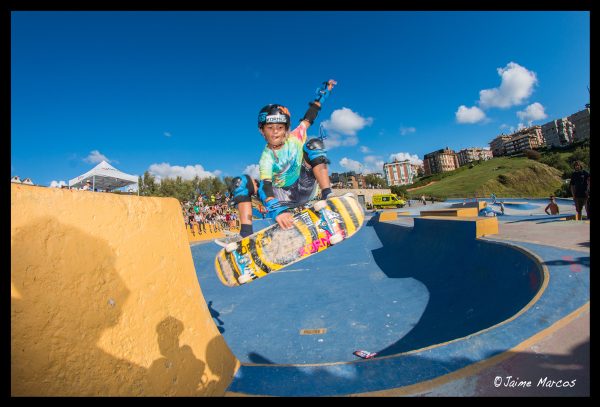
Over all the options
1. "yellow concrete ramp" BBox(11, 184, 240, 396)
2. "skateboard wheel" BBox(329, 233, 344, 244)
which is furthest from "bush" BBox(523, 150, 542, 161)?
"yellow concrete ramp" BBox(11, 184, 240, 396)

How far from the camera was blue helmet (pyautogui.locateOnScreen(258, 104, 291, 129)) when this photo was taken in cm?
486

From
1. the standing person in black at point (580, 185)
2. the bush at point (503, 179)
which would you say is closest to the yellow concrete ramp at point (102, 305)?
the standing person in black at point (580, 185)

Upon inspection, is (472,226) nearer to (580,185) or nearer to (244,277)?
(580,185)

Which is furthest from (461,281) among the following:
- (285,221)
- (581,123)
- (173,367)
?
(581,123)

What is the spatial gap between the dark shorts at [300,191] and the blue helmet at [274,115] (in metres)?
0.95

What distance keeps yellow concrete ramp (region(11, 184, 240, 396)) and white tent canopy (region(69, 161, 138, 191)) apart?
18.5 meters

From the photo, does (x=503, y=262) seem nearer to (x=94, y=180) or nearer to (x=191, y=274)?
(x=191, y=274)

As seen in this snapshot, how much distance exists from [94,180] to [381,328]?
20.0m

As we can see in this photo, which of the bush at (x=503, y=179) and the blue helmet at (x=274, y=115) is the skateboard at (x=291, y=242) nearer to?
the blue helmet at (x=274, y=115)

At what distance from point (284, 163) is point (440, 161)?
16562 cm

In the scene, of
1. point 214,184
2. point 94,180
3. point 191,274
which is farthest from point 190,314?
point 214,184

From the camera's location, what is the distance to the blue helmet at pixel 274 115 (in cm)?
486

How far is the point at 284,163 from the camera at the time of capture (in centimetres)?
500

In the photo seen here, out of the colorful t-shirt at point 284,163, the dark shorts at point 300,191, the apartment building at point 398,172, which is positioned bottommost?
the dark shorts at point 300,191
